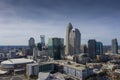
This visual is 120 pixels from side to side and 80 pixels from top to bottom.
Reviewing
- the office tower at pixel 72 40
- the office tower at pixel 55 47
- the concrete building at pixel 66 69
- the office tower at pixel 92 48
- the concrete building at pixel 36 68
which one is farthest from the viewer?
the office tower at pixel 72 40

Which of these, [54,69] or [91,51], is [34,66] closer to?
[54,69]

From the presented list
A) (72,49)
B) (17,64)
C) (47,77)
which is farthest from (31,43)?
(47,77)

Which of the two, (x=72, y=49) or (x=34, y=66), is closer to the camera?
(x=34, y=66)

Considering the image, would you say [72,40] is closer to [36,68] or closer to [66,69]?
[66,69]

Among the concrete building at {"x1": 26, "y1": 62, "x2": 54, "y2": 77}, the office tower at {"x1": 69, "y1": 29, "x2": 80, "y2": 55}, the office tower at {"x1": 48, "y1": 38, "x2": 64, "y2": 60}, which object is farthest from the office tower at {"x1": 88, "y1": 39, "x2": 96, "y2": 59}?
the concrete building at {"x1": 26, "y1": 62, "x2": 54, "y2": 77}

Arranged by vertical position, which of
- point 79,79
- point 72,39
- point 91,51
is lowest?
point 79,79

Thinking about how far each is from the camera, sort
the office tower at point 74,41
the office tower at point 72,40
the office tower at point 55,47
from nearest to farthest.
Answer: the office tower at point 55,47 < the office tower at point 74,41 < the office tower at point 72,40

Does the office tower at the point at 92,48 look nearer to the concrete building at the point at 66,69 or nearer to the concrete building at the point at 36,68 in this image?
the concrete building at the point at 66,69

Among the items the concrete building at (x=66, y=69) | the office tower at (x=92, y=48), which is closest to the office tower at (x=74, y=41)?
the office tower at (x=92, y=48)
